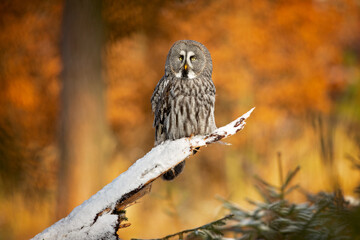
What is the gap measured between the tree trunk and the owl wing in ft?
5.87

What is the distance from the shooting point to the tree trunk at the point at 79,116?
4.08m

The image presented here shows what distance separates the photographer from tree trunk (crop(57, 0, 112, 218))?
4078 mm

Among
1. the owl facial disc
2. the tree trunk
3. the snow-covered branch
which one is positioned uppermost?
the tree trunk

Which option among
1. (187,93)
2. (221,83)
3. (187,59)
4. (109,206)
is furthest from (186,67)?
(221,83)

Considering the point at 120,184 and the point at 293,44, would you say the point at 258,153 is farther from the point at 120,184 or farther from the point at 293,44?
the point at 120,184

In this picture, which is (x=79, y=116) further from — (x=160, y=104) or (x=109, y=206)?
(x=109, y=206)

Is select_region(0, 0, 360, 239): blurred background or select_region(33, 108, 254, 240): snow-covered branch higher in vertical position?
select_region(0, 0, 360, 239): blurred background

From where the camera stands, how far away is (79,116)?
4.12 metres

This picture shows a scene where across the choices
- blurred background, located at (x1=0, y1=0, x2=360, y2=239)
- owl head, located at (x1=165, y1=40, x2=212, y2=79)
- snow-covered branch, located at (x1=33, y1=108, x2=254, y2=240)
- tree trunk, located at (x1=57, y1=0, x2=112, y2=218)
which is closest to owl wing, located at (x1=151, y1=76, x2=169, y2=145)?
owl head, located at (x1=165, y1=40, x2=212, y2=79)

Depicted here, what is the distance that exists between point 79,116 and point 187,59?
2.20 m

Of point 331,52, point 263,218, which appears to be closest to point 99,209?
point 263,218

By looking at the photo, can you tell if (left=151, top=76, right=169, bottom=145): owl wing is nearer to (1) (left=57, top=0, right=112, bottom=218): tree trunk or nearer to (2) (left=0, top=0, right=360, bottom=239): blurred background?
(1) (left=57, top=0, right=112, bottom=218): tree trunk

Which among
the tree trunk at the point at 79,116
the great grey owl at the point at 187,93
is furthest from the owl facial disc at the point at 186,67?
the tree trunk at the point at 79,116

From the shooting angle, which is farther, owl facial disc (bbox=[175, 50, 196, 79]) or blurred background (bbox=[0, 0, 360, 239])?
blurred background (bbox=[0, 0, 360, 239])
